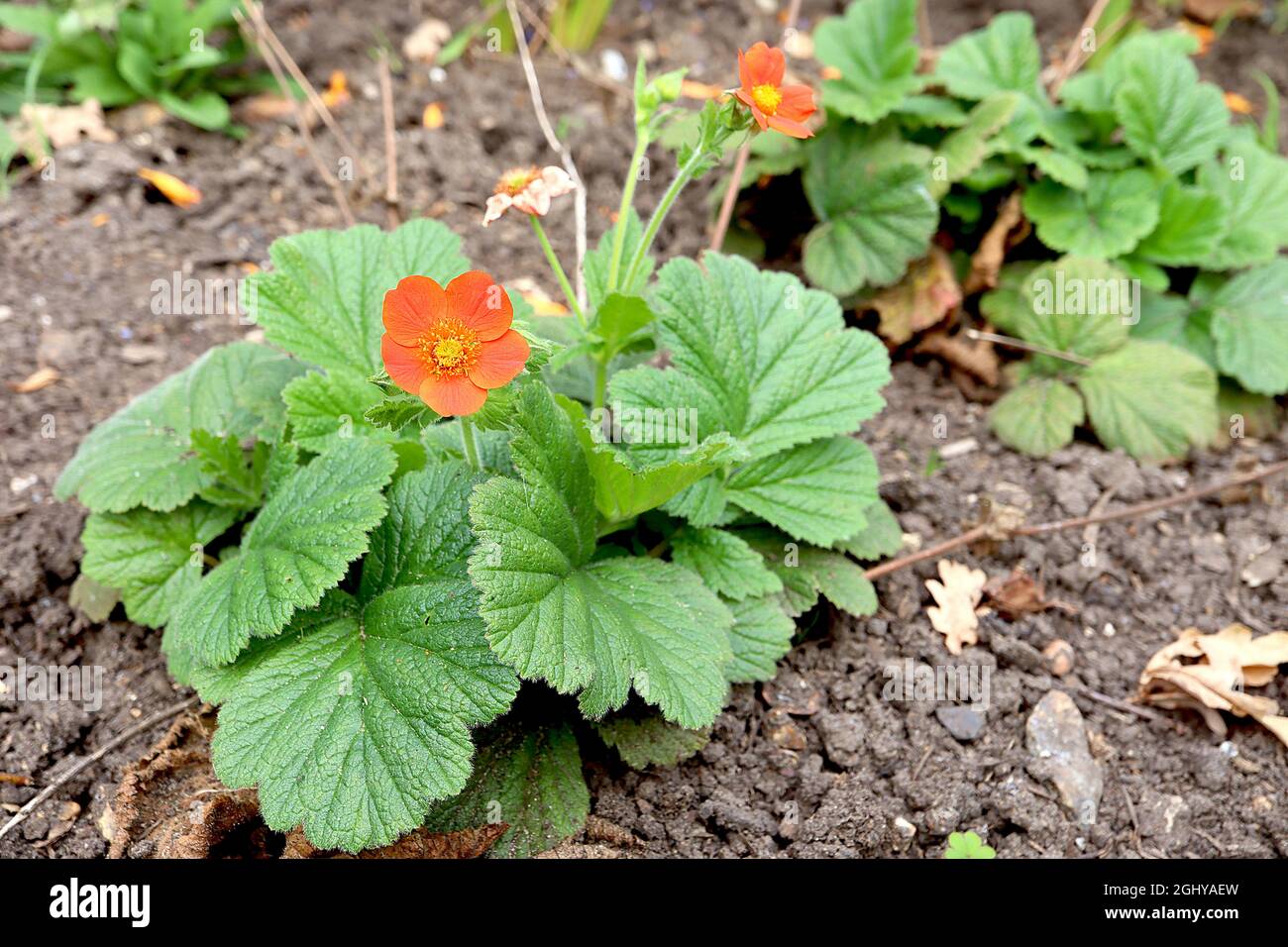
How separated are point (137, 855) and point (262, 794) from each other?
0.45 meters

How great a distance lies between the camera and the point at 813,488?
2.71 metres

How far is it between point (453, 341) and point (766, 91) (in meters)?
0.87

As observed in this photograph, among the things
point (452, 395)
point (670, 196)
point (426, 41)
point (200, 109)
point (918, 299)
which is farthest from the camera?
point (426, 41)

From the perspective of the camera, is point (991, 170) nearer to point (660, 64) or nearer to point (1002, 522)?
point (1002, 522)

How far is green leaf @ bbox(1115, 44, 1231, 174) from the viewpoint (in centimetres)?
375

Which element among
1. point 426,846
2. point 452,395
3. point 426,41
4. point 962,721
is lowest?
point 426,846

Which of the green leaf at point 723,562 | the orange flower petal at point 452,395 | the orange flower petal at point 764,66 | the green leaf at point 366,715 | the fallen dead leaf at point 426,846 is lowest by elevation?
the fallen dead leaf at point 426,846

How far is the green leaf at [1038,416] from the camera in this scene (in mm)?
3451

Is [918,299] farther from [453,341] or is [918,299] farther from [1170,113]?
[453,341]

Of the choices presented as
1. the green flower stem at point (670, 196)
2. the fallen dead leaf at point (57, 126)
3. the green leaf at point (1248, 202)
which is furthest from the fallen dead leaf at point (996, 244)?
the fallen dead leaf at point (57, 126)

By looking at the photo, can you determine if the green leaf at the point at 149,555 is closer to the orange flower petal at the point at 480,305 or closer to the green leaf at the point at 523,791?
the green leaf at the point at 523,791

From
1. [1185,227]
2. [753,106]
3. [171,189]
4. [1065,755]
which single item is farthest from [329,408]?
[1185,227]

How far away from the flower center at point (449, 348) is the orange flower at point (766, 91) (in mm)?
753

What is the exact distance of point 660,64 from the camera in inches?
187
